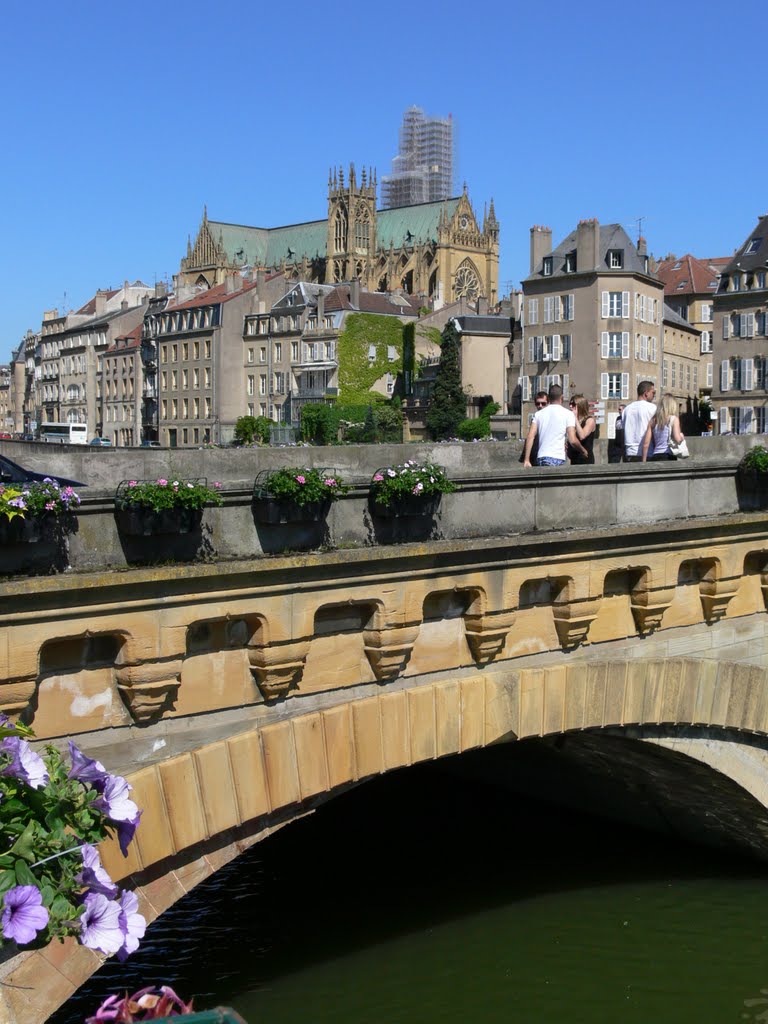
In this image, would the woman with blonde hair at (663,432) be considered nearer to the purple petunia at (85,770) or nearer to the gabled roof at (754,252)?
the purple petunia at (85,770)

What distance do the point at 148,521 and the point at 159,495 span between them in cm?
21

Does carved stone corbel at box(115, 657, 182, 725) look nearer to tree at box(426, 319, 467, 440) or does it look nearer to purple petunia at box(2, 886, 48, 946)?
purple petunia at box(2, 886, 48, 946)

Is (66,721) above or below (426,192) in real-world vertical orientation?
below

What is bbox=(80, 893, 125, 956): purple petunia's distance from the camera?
4.98m

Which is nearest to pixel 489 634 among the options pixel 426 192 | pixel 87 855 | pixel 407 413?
pixel 87 855

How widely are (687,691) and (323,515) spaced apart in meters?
4.85

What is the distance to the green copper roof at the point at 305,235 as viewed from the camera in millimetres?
152625

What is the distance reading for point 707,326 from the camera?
329ft

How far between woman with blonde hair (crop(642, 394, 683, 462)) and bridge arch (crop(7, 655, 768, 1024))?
8.41ft

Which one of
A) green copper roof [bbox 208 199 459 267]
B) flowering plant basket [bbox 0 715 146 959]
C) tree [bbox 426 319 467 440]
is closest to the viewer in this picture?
flowering plant basket [bbox 0 715 146 959]

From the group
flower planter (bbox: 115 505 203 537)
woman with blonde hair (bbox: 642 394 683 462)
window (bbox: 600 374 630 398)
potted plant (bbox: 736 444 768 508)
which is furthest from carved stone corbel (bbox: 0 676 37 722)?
window (bbox: 600 374 630 398)

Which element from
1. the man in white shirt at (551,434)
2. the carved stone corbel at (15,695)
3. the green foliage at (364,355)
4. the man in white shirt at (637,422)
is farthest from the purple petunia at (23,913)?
the green foliage at (364,355)

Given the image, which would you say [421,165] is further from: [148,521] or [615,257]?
[148,521]

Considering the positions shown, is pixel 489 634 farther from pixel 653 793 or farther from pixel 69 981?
pixel 653 793
